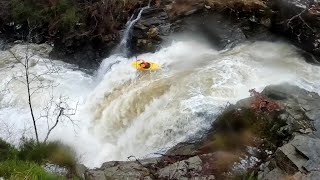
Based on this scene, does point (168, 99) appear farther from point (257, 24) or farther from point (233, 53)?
point (257, 24)

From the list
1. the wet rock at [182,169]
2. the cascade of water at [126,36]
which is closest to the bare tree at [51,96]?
the cascade of water at [126,36]

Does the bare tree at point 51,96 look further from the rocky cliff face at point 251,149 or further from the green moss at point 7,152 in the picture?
the rocky cliff face at point 251,149

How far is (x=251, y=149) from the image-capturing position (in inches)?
252

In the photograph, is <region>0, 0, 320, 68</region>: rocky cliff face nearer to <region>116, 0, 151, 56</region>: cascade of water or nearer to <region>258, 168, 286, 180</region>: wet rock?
<region>116, 0, 151, 56</region>: cascade of water

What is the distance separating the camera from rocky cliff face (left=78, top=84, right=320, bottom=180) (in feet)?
18.0

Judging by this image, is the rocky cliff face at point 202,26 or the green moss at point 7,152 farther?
the rocky cliff face at point 202,26

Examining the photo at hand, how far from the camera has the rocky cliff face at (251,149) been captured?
549 cm

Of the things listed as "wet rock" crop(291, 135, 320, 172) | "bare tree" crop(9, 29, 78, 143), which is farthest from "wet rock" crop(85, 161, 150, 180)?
"wet rock" crop(291, 135, 320, 172)

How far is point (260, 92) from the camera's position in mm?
7660

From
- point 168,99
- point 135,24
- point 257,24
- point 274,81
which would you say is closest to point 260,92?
point 274,81

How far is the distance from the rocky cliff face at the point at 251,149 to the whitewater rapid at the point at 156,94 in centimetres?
50

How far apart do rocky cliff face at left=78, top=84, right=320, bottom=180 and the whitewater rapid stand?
1.65 feet

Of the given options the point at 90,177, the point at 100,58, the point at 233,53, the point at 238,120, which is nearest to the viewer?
the point at 90,177

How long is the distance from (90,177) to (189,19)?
610 centimetres
